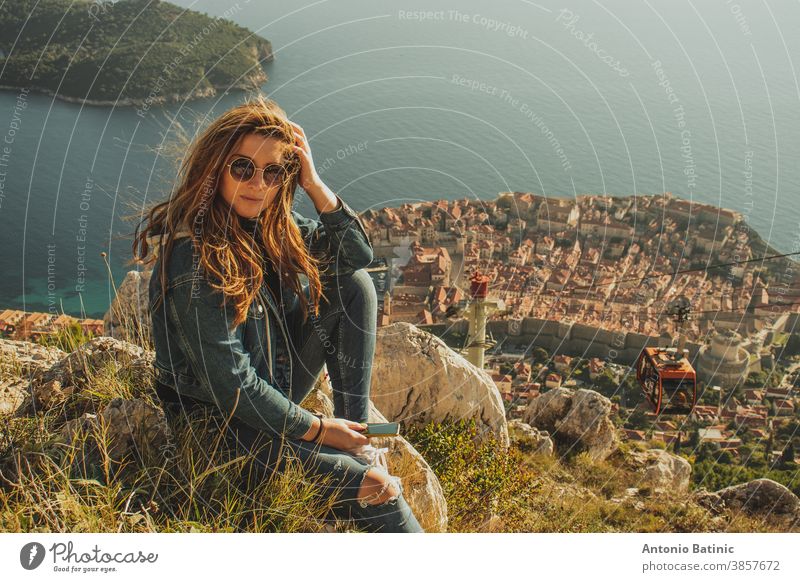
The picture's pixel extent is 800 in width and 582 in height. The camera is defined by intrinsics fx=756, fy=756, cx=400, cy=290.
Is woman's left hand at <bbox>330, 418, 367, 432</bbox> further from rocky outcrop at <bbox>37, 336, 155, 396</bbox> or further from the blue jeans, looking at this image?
rocky outcrop at <bbox>37, 336, 155, 396</bbox>

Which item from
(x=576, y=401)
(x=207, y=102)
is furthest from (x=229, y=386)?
(x=207, y=102)

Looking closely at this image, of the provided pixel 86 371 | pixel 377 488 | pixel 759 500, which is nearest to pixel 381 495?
pixel 377 488

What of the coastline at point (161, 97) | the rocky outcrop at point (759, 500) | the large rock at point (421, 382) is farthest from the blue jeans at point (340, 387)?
the coastline at point (161, 97)

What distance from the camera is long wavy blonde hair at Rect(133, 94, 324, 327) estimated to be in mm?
1840

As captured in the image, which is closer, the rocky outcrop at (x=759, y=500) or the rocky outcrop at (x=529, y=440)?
the rocky outcrop at (x=759, y=500)

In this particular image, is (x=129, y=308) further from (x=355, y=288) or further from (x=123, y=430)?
(x=355, y=288)

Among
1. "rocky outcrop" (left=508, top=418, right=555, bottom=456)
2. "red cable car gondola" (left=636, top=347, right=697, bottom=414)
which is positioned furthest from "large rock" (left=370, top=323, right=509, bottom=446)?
"red cable car gondola" (left=636, top=347, right=697, bottom=414)

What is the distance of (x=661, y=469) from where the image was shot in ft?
19.7

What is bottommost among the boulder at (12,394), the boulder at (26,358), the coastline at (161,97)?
the boulder at (12,394)

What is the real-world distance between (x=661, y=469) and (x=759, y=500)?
4.85 ft

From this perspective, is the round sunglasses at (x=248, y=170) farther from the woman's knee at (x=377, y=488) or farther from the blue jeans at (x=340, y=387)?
the woman's knee at (x=377, y=488)

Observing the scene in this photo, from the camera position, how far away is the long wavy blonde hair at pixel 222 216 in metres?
1.84

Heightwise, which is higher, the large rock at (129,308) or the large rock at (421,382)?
the large rock at (129,308)
